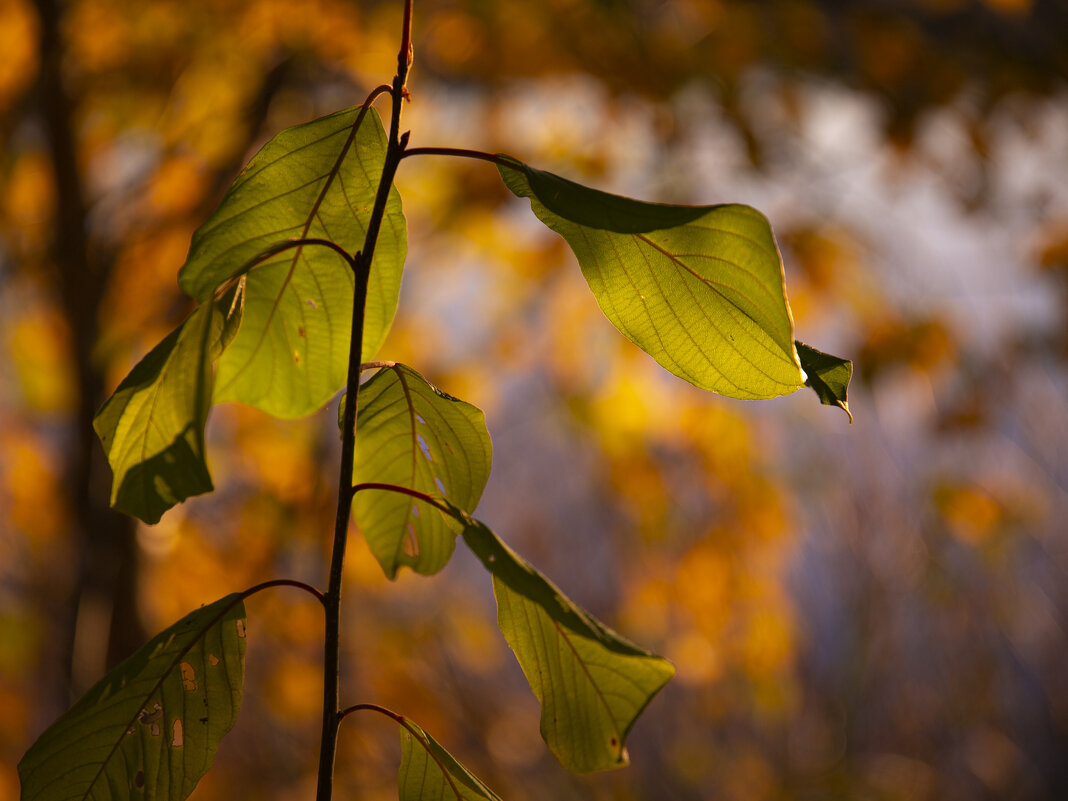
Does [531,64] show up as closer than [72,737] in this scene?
No

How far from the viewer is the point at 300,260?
459 mm

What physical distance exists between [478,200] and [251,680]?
6.99 feet

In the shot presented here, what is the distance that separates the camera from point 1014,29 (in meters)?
2.35

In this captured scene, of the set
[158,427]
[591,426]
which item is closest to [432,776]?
[158,427]

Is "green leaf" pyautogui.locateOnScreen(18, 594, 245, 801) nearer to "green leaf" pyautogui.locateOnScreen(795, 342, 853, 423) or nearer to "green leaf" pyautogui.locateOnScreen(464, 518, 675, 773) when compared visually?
"green leaf" pyautogui.locateOnScreen(464, 518, 675, 773)

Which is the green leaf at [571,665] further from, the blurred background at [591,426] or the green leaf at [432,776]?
the blurred background at [591,426]

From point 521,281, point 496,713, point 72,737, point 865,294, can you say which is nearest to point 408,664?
point 496,713

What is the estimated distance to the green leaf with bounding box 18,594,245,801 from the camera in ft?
1.28

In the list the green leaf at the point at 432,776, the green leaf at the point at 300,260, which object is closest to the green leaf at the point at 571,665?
the green leaf at the point at 432,776

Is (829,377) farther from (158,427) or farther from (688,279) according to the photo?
(158,427)

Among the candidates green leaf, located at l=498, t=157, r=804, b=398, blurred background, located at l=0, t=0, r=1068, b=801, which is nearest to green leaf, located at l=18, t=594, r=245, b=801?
green leaf, located at l=498, t=157, r=804, b=398

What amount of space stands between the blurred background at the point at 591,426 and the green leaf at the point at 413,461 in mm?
1273

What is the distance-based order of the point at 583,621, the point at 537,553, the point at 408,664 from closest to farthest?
the point at 583,621 < the point at 408,664 < the point at 537,553

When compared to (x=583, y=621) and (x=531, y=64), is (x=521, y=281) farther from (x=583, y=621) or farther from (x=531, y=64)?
(x=583, y=621)
